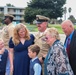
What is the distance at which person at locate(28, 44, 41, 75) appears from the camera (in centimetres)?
571

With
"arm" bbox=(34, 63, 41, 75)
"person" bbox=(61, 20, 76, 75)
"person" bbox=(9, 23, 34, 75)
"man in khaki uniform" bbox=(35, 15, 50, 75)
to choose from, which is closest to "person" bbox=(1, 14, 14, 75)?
"person" bbox=(9, 23, 34, 75)

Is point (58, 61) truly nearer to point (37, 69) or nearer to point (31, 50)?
point (37, 69)

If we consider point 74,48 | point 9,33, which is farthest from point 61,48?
point 9,33

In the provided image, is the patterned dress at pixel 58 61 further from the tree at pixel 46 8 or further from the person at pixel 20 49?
the tree at pixel 46 8

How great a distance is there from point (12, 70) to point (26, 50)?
586 millimetres

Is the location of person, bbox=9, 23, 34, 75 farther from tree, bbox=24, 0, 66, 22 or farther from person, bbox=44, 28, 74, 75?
tree, bbox=24, 0, 66, 22

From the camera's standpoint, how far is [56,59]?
4586 mm

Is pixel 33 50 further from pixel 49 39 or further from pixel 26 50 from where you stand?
pixel 49 39

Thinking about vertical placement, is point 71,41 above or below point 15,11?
above

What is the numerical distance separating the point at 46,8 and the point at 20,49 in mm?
68793

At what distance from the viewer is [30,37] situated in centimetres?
624

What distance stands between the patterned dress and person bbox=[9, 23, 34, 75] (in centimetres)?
148

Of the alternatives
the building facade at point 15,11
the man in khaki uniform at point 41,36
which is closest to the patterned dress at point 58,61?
the man in khaki uniform at point 41,36

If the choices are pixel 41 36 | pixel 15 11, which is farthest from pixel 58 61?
pixel 15 11
